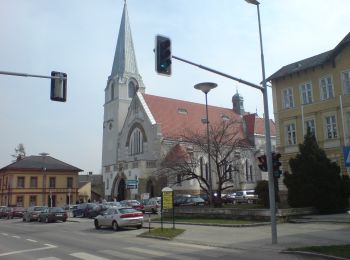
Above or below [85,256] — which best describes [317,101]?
above

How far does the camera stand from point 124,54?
79.9 m

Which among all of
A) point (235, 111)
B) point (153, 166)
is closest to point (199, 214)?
point (153, 166)

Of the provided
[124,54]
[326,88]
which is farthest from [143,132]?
[326,88]

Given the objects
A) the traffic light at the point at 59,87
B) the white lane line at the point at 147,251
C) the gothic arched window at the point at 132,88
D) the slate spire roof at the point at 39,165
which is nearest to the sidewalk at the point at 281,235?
the white lane line at the point at 147,251

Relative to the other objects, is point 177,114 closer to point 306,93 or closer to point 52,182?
point 52,182

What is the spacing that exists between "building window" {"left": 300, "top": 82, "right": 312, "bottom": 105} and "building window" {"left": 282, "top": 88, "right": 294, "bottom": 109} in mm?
1283

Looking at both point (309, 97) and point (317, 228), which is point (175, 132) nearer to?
point (309, 97)

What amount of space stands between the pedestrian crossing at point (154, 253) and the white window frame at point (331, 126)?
960 inches

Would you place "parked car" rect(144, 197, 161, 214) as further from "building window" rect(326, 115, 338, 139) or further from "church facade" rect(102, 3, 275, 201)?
"building window" rect(326, 115, 338, 139)

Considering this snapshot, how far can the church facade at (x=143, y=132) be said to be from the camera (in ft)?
215

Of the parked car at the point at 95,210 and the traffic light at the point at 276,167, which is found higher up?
the traffic light at the point at 276,167

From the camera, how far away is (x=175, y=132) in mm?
70000

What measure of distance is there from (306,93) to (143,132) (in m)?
36.3

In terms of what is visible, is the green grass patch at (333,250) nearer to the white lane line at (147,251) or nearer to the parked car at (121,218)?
the white lane line at (147,251)
